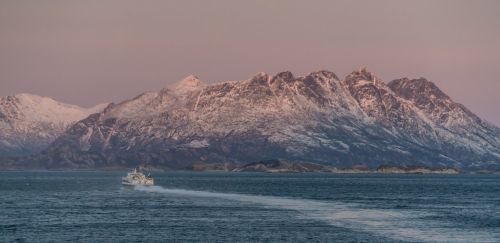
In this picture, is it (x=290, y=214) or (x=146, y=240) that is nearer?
(x=146, y=240)

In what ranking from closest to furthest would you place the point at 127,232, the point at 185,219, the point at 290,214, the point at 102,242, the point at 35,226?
the point at 102,242, the point at 127,232, the point at 35,226, the point at 185,219, the point at 290,214

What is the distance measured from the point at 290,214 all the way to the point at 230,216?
41.7ft

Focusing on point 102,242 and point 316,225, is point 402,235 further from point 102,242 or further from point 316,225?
point 102,242

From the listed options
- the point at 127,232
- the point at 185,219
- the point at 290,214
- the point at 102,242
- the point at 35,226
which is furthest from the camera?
the point at 290,214

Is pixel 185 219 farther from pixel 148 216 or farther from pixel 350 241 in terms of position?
pixel 350 241

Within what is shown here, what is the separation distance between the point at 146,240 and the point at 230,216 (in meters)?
46.0

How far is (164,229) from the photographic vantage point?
151750 millimetres

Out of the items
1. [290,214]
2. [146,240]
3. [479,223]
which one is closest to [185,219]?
[290,214]

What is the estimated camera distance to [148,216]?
7032 inches

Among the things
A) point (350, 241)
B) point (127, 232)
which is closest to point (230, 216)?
point (127, 232)

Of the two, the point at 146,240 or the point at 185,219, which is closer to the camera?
the point at 146,240

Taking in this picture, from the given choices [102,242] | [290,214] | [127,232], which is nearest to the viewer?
[102,242]

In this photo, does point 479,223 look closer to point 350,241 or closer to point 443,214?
point 443,214

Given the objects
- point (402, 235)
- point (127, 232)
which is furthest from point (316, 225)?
point (127, 232)
